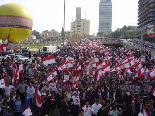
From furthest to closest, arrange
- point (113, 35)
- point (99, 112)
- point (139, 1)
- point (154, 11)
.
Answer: point (113, 35) → point (139, 1) → point (154, 11) → point (99, 112)

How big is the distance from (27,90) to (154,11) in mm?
103800

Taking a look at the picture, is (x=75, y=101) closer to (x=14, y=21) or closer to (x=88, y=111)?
(x=88, y=111)

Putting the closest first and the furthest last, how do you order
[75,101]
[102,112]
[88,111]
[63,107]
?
[102,112]
[88,111]
[63,107]
[75,101]

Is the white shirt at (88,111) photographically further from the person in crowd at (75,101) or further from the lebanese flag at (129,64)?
the lebanese flag at (129,64)

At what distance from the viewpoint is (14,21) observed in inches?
1474

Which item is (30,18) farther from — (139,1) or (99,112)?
(139,1)

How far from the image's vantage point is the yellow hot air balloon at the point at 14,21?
121 ft

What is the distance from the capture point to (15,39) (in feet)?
129

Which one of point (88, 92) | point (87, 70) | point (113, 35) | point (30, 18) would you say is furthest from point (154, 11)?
point (88, 92)

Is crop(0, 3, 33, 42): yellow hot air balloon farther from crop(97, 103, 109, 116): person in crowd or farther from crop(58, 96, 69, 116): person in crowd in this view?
crop(97, 103, 109, 116): person in crowd

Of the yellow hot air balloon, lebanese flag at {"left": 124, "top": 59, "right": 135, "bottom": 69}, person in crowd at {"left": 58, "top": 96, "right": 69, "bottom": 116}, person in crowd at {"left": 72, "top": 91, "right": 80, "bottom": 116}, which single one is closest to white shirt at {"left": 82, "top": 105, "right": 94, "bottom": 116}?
person in crowd at {"left": 58, "top": 96, "right": 69, "bottom": 116}

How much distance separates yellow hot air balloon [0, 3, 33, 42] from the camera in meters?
36.8

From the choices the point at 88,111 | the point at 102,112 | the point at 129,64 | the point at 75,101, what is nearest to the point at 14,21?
the point at 129,64

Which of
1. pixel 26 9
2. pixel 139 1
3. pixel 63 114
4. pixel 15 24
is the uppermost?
pixel 139 1
